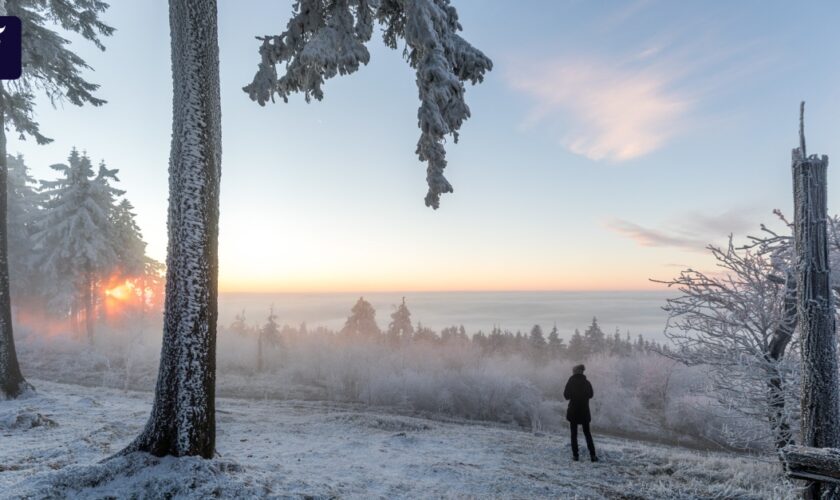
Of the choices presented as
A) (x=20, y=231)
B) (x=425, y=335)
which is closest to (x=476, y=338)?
(x=425, y=335)

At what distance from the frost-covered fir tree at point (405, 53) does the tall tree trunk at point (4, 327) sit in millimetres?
10573

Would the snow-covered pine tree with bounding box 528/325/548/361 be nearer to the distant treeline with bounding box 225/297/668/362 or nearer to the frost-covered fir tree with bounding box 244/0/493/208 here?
the distant treeline with bounding box 225/297/668/362


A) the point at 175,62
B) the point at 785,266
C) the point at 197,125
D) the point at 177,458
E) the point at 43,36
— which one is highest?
the point at 43,36

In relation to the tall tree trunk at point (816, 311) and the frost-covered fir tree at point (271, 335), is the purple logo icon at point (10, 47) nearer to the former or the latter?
A: the tall tree trunk at point (816, 311)

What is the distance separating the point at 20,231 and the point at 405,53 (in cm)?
4694

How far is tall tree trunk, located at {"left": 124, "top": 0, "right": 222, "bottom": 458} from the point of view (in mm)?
5562

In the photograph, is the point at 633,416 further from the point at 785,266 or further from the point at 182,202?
the point at 182,202

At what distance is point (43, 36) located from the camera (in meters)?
12.0

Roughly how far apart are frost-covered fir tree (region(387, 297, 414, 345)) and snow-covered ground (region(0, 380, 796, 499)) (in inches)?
1849

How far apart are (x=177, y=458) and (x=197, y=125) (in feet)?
15.0

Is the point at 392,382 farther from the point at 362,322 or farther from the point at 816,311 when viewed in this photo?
the point at 816,311

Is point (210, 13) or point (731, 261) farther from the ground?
point (210, 13)

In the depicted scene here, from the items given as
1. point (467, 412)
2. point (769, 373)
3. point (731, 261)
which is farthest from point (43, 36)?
point (467, 412)

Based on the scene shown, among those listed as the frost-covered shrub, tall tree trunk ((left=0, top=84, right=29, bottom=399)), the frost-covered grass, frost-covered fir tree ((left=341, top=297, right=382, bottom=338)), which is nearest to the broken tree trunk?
the frost-covered shrub
